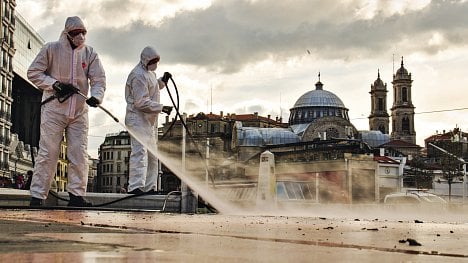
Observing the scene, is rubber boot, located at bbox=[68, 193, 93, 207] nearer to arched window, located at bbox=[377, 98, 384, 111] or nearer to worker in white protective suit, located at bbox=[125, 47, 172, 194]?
worker in white protective suit, located at bbox=[125, 47, 172, 194]

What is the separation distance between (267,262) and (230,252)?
465 mm

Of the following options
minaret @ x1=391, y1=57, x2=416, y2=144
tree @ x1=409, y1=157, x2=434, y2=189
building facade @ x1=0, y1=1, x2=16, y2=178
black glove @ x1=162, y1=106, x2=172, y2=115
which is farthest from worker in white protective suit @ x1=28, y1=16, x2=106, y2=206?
minaret @ x1=391, y1=57, x2=416, y2=144

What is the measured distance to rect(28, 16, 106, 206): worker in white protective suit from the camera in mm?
10500

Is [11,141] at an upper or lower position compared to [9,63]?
lower

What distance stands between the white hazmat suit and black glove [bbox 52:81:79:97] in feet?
9.97

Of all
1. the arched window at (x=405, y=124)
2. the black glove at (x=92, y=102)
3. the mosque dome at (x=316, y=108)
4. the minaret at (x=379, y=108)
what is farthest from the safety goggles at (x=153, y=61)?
the minaret at (x=379, y=108)

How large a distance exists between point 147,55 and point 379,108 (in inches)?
6072

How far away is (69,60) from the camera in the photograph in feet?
34.9

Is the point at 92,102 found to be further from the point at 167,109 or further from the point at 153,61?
the point at 153,61

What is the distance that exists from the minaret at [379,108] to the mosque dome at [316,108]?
3298cm

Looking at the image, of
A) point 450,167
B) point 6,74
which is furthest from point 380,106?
point 6,74

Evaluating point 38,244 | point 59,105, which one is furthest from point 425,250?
point 59,105

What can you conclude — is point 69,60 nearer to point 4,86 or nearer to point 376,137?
point 4,86

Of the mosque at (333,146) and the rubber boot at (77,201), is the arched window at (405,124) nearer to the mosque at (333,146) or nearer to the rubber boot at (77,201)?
the mosque at (333,146)
